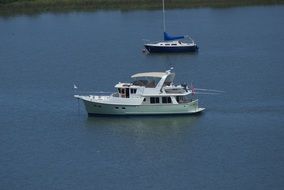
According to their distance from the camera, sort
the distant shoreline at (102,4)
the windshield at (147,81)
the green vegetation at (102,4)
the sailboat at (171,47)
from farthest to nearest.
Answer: the green vegetation at (102,4)
the distant shoreline at (102,4)
the sailboat at (171,47)
the windshield at (147,81)

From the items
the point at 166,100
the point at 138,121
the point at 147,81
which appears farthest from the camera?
the point at 147,81

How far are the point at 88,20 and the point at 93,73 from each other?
37.7 meters

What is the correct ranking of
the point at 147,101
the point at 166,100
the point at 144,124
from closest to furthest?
the point at 144,124 → the point at 166,100 → the point at 147,101

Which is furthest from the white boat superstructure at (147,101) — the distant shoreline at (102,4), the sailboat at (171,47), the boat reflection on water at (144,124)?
the distant shoreline at (102,4)

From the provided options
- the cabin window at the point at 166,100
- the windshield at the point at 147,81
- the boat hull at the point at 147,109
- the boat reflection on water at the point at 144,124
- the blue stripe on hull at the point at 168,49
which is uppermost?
the windshield at the point at 147,81

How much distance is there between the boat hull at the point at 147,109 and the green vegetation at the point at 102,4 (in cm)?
5899

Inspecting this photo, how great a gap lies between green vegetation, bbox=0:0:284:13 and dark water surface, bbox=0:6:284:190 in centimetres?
1718

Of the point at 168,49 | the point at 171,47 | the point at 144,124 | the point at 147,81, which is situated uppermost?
the point at 147,81

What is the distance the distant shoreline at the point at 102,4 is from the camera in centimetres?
12875

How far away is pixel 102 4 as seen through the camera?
433ft

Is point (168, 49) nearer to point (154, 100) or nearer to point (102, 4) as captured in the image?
point (154, 100)

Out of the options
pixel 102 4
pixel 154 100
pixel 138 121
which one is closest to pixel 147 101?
pixel 154 100

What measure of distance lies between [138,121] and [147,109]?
109cm

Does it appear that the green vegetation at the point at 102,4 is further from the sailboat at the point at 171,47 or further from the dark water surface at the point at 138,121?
the sailboat at the point at 171,47
